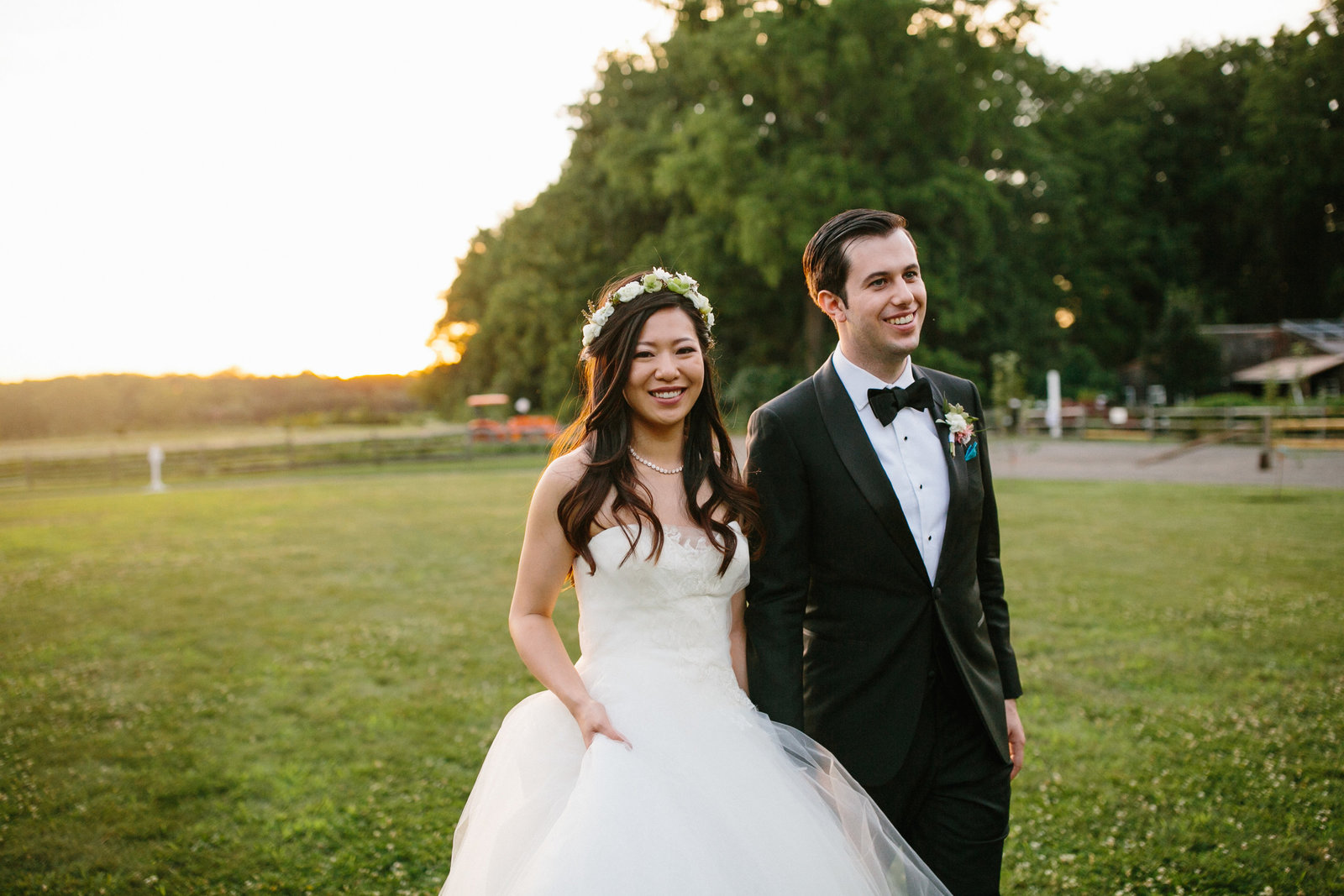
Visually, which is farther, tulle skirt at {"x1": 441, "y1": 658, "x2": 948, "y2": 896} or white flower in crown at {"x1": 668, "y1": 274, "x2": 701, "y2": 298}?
white flower in crown at {"x1": 668, "y1": 274, "x2": 701, "y2": 298}

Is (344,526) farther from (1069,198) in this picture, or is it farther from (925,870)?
(1069,198)

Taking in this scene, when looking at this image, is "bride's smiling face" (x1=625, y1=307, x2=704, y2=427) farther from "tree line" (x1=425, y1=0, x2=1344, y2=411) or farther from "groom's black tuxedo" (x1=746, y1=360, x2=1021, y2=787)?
"tree line" (x1=425, y1=0, x2=1344, y2=411)

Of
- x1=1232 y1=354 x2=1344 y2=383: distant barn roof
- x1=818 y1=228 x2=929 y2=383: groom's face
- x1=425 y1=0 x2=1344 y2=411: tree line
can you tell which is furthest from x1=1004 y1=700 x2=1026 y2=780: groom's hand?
x1=1232 y1=354 x2=1344 y2=383: distant barn roof

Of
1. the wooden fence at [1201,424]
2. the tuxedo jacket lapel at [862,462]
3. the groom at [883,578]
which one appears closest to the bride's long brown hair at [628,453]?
the groom at [883,578]

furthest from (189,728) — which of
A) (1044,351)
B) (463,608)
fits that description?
(1044,351)

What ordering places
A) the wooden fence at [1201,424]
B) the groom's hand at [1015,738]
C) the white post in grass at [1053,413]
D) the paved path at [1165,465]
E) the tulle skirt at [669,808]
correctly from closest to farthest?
the tulle skirt at [669,808] < the groom's hand at [1015,738] < the paved path at [1165,465] < the wooden fence at [1201,424] < the white post in grass at [1053,413]

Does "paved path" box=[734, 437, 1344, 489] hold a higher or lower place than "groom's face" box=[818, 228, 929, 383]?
lower

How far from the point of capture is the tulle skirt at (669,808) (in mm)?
1952

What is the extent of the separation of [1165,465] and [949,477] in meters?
21.6

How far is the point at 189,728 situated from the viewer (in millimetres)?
6004

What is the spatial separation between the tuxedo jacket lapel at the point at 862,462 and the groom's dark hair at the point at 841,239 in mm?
301

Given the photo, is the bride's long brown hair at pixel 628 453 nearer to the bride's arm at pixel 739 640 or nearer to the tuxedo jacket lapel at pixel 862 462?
the bride's arm at pixel 739 640

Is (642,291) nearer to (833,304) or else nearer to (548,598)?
(833,304)

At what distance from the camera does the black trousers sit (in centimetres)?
256
